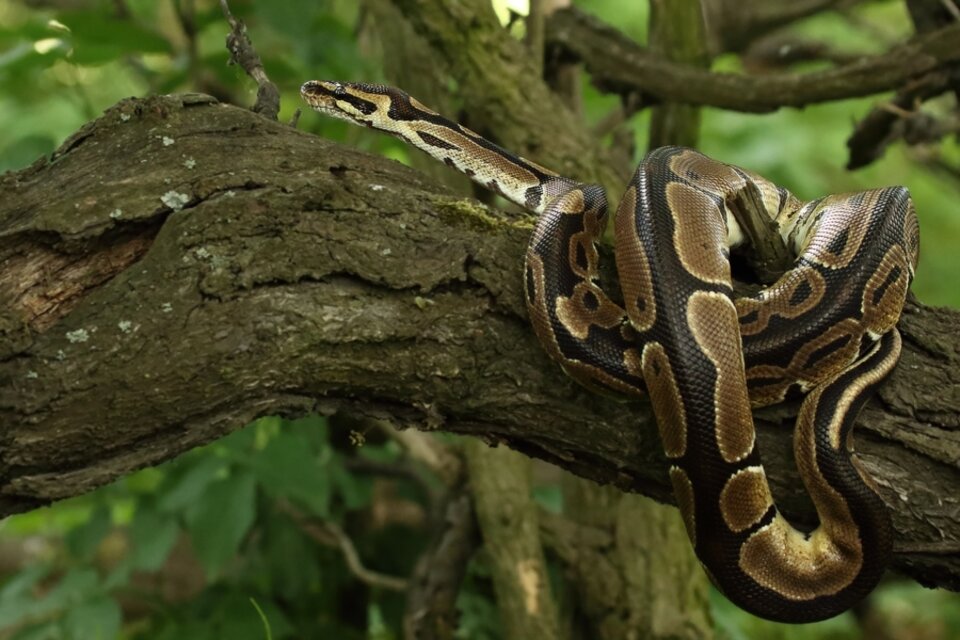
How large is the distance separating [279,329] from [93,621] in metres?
2.14

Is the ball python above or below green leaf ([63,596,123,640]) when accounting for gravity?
above

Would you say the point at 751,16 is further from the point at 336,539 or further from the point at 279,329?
the point at 279,329

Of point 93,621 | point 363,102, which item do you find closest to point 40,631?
point 93,621

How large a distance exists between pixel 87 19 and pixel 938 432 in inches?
156

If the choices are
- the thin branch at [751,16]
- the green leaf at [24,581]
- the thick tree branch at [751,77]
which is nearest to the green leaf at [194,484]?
the green leaf at [24,581]

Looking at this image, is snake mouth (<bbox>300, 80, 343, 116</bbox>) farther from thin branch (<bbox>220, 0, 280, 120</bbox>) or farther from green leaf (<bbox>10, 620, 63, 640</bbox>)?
green leaf (<bbox>10, 620, 63, 640</bbox>)

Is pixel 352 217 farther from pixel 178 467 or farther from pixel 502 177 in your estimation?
pixel 178 467

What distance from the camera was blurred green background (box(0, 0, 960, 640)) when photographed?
390 centimetres

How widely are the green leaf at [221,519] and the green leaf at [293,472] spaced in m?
0.11

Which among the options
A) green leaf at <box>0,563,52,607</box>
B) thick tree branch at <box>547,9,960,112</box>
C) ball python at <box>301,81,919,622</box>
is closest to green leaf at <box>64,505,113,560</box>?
green leaf at <box>0,563,52,607</box>

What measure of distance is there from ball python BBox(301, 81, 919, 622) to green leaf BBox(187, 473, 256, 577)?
6.19 ft

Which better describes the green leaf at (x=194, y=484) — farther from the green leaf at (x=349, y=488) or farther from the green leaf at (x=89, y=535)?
the green leaf at (x=349, y=488)

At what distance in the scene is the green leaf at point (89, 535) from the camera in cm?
414

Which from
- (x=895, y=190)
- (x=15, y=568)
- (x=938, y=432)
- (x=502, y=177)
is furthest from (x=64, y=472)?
(x=15, y=568)
